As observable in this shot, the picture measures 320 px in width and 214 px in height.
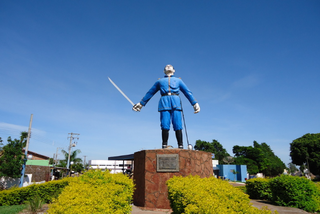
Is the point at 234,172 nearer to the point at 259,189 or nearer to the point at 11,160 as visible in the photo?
the point at 259,189

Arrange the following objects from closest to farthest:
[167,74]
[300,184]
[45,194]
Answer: [300,184] → [167,74] → [45,194]

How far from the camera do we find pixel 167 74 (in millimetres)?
8500

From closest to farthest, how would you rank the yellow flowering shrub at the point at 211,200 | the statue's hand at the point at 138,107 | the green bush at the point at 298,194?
1. the yellow flowering shrub at the point at 211,200
2. the green bush at the point at 298,194
3. the statue's hand at the point at 138,107

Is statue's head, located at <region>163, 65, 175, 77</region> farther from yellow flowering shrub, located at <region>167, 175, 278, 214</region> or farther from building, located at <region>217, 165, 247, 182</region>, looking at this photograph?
building, located at <region>217, 165, 247, 182</region>

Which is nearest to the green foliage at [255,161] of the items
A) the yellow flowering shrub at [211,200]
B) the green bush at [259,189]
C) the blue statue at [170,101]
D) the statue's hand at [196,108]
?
the green bush at [259,189]

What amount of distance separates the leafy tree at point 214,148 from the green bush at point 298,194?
177ft

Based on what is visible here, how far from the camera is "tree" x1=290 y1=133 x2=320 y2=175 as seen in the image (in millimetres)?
37719

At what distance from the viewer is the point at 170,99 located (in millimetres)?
7875

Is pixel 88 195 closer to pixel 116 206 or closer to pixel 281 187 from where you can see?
pixel 116 206

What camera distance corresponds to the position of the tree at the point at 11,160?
17.7 m

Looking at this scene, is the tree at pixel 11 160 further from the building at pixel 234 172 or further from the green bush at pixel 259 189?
the building at pixel 234 172

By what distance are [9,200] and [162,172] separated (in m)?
7.38

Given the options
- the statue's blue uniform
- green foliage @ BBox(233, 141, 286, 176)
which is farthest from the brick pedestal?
green foliage @ BBox(233, 141, 286, 176)

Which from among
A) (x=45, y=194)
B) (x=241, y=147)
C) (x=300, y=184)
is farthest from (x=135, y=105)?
(x=241, y=147)
